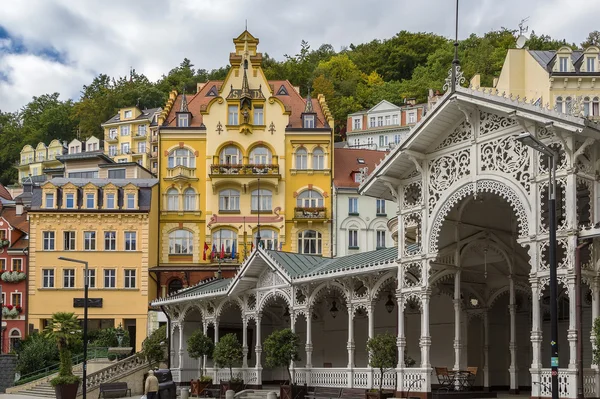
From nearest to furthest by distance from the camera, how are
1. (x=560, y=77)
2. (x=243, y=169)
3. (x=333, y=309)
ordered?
(x=333, y=309) < (x=243, y=169) < (x=560, y=77)

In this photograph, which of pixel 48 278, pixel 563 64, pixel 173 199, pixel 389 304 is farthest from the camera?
pixel 563 64

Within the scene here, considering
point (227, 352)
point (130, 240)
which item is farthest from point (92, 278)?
point (227, 352)

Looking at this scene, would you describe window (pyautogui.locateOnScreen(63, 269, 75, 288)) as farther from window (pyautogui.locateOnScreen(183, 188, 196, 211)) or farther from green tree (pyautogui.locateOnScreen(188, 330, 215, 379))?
green tree (pyautogui.locateOnScreen(188, 330, 215, 379))

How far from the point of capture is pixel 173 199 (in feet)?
228

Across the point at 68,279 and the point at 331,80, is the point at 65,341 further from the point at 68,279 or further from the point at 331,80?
the point at 331,80

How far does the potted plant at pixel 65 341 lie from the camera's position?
41656 mm

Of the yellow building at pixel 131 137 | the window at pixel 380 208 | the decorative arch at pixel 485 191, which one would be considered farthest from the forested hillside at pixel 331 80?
the decorative arch at pixel 485 191

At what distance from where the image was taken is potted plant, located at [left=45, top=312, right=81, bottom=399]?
41656 mm

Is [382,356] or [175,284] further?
[175,284]

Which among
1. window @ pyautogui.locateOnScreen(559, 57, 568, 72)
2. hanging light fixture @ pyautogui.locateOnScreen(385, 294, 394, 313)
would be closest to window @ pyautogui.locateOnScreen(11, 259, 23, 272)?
hanging light fixture @ pyautogui.locateOnScreen(385, 294, 394, 313)

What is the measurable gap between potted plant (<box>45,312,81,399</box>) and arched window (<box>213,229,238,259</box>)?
1094 cm

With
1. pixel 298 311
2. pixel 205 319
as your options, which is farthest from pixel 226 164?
pixel 298 311

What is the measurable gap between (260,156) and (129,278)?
12.2m

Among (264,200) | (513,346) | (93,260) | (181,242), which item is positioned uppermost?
(264,200)
